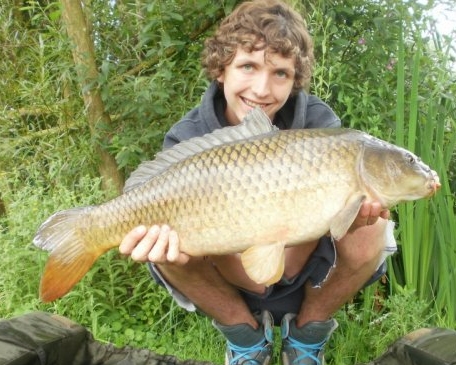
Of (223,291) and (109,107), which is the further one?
(109,107)

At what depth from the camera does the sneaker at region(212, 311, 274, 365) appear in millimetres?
1910

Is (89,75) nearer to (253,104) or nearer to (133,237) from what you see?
(253,104)

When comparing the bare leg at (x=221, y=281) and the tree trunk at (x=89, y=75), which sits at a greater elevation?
the tree trunk at (x=89, y=75)

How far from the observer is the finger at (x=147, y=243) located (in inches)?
61.2

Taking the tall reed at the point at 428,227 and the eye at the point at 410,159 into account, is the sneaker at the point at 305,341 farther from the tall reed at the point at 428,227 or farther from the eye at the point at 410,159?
the eye at the point at 410,159

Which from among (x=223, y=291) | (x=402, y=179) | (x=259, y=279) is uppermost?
(x=402, y=179)

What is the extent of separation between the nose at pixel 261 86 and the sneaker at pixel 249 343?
2.20ft

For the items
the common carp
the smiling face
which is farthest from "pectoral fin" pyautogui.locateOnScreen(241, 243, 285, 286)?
the smiling face

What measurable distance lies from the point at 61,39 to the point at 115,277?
110cm

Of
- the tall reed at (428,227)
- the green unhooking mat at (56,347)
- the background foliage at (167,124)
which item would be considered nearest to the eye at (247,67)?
the background foliage at (167,124)

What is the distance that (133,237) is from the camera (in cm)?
157

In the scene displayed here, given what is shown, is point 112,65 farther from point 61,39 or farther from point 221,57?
point 221,57

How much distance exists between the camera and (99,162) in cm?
282

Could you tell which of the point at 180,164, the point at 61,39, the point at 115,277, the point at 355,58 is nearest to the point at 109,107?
the point at 61,39
